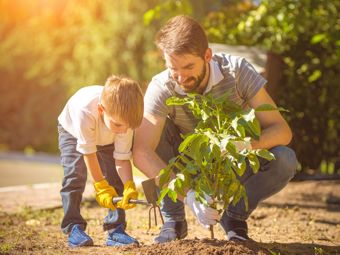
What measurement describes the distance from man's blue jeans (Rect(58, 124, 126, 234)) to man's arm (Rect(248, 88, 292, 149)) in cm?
87

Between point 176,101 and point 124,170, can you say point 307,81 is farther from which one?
point 176,101

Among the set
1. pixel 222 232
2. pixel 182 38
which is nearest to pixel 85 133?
pixel 182 38

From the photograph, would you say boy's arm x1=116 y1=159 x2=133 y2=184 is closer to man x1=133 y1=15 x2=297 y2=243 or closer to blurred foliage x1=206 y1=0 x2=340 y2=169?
man x1=133 y1=15 x2=297 y2=243

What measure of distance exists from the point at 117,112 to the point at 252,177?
94cm

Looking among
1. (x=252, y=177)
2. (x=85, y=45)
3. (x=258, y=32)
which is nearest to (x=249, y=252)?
(x=252, y=177)

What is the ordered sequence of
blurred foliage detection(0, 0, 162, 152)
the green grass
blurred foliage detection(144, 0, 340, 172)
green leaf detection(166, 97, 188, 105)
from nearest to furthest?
green leaf detection(166, 97, 188, 105)
blurred foliage detection(144, 0, 340, 172)
the green grass
blurred foliage detection(0, 0, 162, 152)

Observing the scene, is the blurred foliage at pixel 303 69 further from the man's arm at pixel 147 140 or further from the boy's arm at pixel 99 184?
the boy's arm at pixel 99 184

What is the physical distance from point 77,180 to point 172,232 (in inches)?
25.2

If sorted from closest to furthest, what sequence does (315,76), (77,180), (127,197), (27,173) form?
(127,197) < (77,180) < (315,76) < (27,173)

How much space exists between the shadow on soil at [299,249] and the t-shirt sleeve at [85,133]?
3.50ft

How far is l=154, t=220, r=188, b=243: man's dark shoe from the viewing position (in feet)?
11.4

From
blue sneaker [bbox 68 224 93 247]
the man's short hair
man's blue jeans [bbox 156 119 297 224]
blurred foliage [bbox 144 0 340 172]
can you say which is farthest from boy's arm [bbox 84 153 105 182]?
blurred foliage [bbox 144 0 340 172]

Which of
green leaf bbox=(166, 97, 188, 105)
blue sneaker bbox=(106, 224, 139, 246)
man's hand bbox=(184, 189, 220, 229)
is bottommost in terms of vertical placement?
blue sneaker bbox=(106, 224, 139, 246)

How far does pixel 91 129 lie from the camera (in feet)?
11.2
